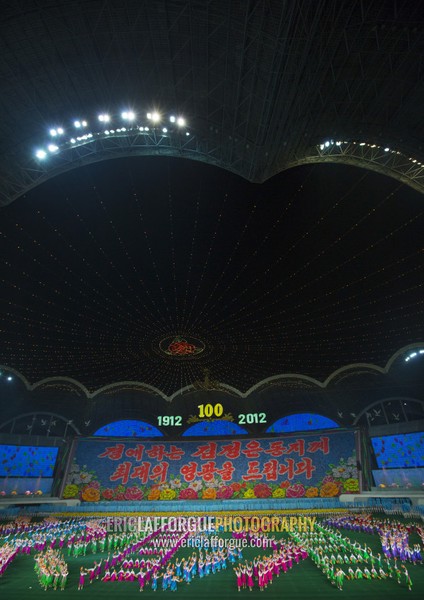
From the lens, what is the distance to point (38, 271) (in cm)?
1998

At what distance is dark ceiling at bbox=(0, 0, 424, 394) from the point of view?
1204cm

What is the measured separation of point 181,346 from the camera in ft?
96.5

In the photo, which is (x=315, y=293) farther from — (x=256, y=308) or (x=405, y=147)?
(x=405, y=147)

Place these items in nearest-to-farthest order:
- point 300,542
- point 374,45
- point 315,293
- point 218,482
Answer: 1. point 374,45
2. point 300,542
3. point 315,293
4. point 218,482

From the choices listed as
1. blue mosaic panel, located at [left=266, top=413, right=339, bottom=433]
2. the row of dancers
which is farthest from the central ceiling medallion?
blue mosaic panel, located at [left=266, top=413, right=339, bottom=433]

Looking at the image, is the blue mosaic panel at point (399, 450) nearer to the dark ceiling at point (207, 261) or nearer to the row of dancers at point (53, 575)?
the dark ceiling at point (207, 261)

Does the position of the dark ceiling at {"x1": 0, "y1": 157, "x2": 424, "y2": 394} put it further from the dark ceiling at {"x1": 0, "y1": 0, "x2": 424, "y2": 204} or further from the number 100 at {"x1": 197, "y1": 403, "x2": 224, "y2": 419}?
the number 100 at {"x1": 197, "y1": 403, "x2": 224, "y2": 419}

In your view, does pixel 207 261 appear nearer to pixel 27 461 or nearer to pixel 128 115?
pixel 128 115

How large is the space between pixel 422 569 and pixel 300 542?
20.4ft

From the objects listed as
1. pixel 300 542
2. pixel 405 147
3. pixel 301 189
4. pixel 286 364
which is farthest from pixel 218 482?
pixel 405 147

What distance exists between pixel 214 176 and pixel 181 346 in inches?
632

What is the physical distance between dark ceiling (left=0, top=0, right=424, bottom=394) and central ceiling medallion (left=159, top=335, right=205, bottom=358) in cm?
199

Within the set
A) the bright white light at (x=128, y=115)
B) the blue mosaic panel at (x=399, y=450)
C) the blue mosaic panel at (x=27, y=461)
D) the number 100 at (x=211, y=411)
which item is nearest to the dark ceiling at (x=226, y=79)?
the bright white light at (x=128, y=115)

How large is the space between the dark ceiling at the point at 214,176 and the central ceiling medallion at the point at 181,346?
1986 millimetres
